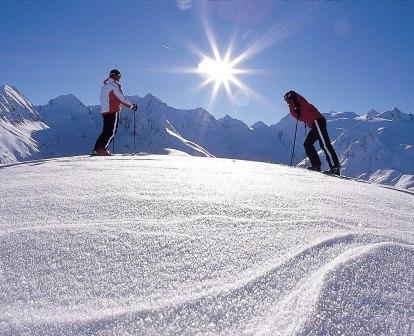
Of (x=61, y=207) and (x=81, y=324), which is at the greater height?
(x=61, y=207)

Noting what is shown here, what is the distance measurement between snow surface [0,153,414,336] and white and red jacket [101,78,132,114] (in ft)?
23.1

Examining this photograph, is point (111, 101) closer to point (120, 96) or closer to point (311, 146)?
point (120, 96)

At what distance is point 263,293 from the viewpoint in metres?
1.87

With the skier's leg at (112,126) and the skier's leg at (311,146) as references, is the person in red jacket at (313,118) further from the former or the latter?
the skier's leg at (112,126)

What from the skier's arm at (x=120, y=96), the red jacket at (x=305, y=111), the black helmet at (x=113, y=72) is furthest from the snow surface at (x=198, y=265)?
the black helmet at (x=113, y=72)

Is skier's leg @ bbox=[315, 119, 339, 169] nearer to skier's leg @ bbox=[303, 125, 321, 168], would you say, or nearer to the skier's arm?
skier's leg @ bbox=[303, 125, 321, 168]

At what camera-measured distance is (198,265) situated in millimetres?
2164

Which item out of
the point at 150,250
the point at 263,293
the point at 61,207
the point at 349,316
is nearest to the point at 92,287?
the point at 150,250

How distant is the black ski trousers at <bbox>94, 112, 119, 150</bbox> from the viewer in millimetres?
10281

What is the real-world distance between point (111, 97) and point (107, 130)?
957mm

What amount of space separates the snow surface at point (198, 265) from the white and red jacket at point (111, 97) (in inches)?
277

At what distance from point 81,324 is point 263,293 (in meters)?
0.88

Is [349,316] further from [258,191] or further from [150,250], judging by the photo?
[258,191]

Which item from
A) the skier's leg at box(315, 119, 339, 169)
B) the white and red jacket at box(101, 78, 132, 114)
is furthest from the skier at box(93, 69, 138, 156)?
the skier's leg at box(315, 119, 339, 169)
